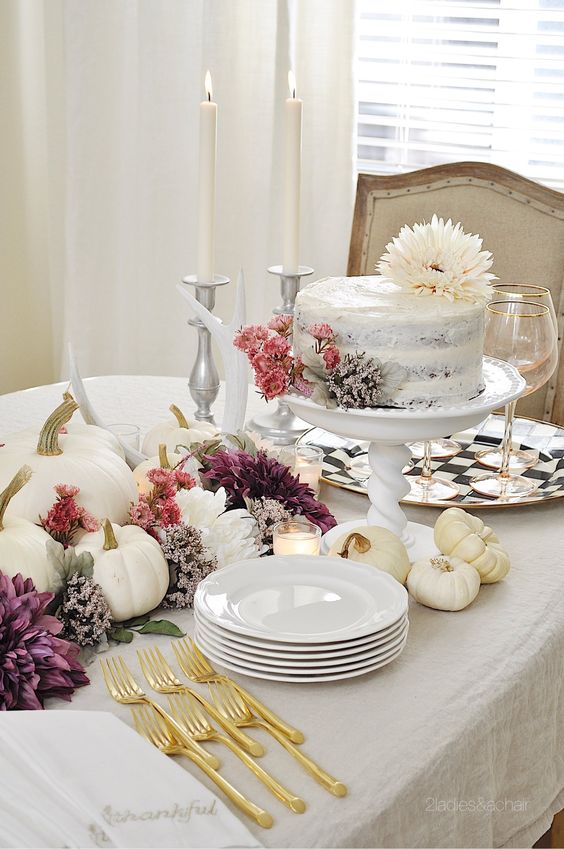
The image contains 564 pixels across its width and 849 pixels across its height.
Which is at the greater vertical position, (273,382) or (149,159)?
(149,159)

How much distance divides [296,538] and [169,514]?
138mm

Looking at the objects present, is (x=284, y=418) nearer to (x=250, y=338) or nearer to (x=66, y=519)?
(x=250, y=338)

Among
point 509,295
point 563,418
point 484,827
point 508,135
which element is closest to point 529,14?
point 508,135

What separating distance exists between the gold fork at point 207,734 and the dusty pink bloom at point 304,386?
32cm

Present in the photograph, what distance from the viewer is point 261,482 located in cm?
106

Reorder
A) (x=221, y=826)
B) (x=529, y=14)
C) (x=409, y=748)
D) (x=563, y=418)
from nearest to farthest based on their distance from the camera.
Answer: (x=221, y=826)
(x=409, y=748)
(x=563, y=418)
(x=529, y=14)

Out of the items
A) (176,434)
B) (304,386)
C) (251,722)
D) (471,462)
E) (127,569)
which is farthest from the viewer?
(471,462)

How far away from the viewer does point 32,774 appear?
0.67 m

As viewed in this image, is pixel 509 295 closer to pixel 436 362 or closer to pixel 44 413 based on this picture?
pixel 436 362

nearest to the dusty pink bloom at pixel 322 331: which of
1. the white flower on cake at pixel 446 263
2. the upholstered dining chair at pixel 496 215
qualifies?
the white flower on cake at pixel 446 263

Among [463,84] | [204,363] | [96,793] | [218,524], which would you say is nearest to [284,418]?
[204,363]

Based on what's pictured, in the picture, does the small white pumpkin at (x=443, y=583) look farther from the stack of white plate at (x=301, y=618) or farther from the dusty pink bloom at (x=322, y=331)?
the dusty pink bloom at (x=322, y=331)

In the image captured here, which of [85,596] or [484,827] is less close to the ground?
[85,596]

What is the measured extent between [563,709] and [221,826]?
452mm
